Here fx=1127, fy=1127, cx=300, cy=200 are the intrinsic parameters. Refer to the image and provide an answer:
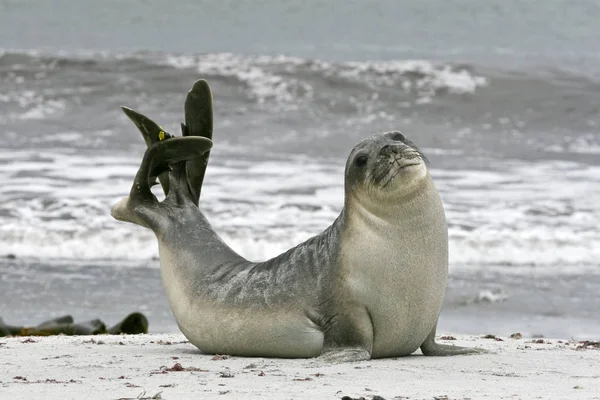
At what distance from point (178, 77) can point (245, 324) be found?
21662 millimetres

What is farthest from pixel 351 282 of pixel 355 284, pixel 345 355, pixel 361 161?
pixel 361 161

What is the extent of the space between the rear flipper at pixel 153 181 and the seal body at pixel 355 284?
15 cm

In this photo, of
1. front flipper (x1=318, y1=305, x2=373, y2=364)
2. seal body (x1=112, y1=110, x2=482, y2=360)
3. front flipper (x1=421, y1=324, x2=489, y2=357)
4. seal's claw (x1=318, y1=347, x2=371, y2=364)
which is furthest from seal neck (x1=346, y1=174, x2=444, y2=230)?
front flipper (x1=421, y1=324, x2=489, y2=357)

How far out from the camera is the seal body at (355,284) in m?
5.24

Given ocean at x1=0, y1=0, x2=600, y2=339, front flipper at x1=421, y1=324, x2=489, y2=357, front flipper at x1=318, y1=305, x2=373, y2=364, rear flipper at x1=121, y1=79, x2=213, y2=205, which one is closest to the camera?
front flipper at x1=318, y1=305, x2=373, y2=364

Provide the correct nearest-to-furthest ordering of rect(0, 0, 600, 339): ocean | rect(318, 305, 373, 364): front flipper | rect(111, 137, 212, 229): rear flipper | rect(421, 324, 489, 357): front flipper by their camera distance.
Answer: rect(318, 305, 373, 364): front flipper
rect(421, 324, 489, 357): front flipper
rect(111, 137, 212, 229): rear flipper
rect(0, 0, 600, 339): ocean

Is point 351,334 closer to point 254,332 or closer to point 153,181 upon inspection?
point 254,332

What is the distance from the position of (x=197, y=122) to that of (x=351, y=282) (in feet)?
4.96

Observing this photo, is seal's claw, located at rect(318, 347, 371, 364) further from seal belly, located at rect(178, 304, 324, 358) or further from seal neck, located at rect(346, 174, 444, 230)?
seal neck, located at rect(346, 174, 444, 230)

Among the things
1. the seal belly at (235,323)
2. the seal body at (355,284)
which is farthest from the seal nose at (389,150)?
the seal belly at (235,323)

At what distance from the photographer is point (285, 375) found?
4895 mm

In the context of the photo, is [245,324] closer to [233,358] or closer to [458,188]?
[233,358]

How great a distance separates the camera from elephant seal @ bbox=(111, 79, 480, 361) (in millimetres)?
5238

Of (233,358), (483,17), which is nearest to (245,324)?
(233,358)
